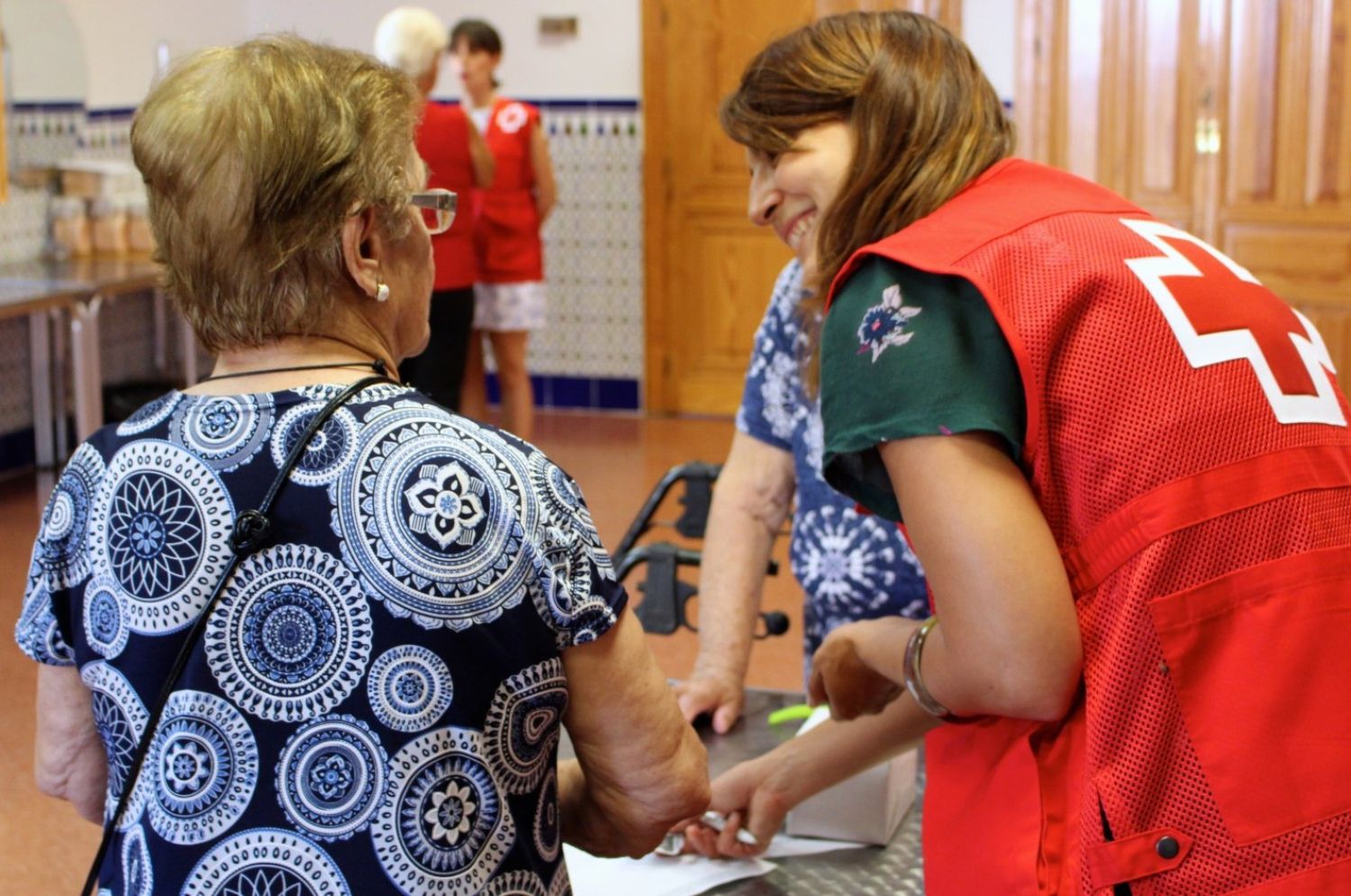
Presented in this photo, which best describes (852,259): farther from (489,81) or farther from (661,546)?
(489,81)

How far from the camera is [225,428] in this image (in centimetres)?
117

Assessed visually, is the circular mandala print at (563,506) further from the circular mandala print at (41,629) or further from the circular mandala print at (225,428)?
the circular mandala print at (41,629)

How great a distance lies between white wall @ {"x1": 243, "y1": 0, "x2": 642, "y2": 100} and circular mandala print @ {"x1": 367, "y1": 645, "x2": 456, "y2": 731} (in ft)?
21.8

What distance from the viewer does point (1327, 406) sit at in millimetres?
1252

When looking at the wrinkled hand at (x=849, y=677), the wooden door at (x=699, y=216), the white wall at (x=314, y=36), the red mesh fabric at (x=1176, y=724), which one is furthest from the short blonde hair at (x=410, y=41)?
the red mesh fabric at (x=1176, y=724)

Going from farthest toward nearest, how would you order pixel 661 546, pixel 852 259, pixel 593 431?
pixel 593 431 → pixel 661 546 → pixel 852 259

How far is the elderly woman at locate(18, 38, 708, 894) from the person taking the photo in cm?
113

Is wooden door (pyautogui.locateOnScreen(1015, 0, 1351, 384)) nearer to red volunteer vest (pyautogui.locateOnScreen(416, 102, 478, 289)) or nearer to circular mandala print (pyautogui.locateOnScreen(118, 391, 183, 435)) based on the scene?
red volunteer vest (pyautogui.locateOnScreen(416, 102, 478, 289))

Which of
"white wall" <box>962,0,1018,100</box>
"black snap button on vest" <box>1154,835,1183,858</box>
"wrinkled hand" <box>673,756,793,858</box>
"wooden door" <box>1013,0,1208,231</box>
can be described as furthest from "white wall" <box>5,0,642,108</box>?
"black snap button on vest" <box>1154,835,1183,858</box>

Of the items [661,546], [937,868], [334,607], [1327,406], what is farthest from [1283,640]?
[661,546]

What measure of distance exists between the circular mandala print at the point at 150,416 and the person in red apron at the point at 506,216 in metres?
5.28

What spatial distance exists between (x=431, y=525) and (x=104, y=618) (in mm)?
264

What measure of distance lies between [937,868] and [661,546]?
106 centimetres

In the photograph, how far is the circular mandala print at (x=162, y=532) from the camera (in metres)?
1.15
